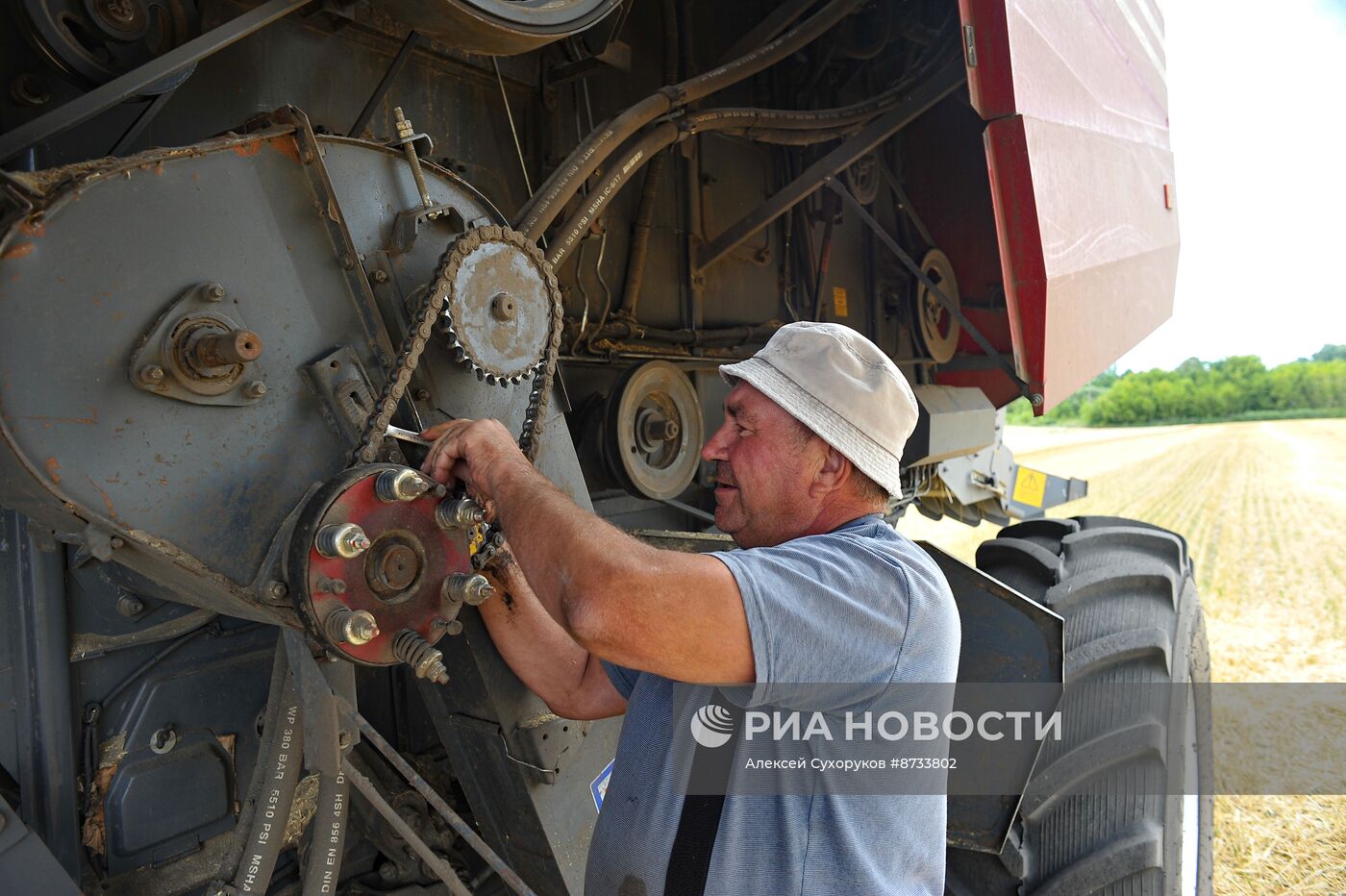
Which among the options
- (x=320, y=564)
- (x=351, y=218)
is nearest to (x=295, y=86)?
(x=351, y=218)

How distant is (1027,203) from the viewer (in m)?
2.44

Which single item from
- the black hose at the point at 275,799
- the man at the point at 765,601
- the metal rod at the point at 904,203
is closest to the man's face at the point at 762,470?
the man at the point at 765,601

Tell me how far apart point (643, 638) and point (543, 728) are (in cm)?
65

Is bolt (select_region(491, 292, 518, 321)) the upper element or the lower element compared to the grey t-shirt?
upper

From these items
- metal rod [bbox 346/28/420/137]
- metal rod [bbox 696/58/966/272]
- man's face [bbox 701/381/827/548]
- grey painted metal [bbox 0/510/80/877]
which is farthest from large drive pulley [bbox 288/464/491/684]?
metal rod [bbox 696/58/966/272]

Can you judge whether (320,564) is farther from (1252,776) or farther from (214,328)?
(1252,776)

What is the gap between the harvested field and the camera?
3.95 meters

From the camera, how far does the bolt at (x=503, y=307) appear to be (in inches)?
59.4

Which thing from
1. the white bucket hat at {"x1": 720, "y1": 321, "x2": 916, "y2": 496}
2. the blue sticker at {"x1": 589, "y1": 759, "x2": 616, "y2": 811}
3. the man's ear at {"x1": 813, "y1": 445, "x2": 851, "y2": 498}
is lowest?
the blue sticker at {"x1": 589, "y1": 759, "x2": 616, "y2": 811}

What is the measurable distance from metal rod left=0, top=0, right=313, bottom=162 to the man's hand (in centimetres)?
62

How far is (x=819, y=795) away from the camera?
4.18ft

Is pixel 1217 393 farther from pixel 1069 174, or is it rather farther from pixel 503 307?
pixel 503 307

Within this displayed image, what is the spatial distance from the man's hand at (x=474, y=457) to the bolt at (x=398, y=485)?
11 centimetres

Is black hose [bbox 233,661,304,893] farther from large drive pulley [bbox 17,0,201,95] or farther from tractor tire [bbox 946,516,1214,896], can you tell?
tractor tire [bbox 946,516,1214,896]
